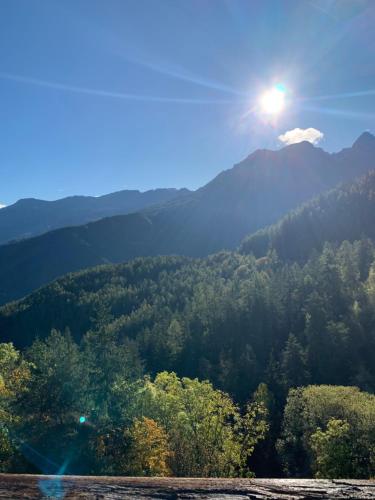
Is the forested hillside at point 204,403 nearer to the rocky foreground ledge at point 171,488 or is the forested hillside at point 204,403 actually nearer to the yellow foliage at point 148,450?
the yellow foliage at point 148,450

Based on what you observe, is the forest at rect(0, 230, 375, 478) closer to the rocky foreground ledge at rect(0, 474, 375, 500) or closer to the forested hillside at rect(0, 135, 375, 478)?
the forested hillside at rect(0, 135, 375, 478)

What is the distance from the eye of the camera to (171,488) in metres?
3.64

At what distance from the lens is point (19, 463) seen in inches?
1232

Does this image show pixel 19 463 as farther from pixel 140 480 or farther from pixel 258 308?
pixel 258 308

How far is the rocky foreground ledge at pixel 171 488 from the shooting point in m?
3.43

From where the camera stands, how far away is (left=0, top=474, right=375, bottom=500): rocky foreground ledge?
3.43m

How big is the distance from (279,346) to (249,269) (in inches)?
3137

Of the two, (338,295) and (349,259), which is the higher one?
(349,259)

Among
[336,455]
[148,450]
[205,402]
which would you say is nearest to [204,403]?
[205,402]

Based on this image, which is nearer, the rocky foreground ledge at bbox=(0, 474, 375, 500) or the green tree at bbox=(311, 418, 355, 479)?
the rocky foreground ledge at bbox=(0, 474, 375, 500)

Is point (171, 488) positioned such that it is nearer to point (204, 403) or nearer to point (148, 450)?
point (148, 450)

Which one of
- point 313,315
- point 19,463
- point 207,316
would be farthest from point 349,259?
point 19,463

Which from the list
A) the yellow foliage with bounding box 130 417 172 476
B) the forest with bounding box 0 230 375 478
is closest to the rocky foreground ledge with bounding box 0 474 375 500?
the forest with bounding box 0 230 375 478

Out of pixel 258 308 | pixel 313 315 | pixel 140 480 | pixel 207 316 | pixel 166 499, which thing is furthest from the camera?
pixel 207 316
